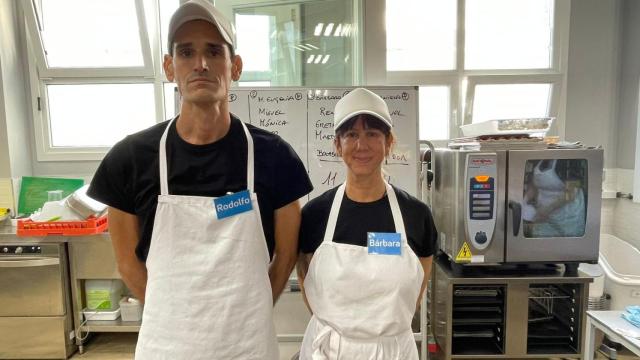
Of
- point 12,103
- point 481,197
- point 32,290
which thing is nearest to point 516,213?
point 481,197

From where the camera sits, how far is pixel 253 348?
106 centimetres

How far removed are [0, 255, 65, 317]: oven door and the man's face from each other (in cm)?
213

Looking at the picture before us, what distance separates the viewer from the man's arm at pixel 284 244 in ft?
3.83

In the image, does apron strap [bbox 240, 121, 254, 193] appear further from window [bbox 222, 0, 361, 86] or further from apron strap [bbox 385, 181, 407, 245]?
window [bbox 222, 0, 361, 86]

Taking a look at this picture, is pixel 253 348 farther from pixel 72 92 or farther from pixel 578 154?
pixel 72 92

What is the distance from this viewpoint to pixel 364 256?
3.80 ft

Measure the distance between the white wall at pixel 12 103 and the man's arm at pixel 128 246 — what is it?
94.9 inches

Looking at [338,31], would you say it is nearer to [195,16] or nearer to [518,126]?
[518,126]

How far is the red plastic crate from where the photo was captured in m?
2.48

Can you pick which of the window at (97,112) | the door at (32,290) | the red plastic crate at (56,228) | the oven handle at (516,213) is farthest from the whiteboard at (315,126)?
the door at (32,290)

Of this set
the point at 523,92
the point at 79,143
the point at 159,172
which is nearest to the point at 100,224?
the point at 79,143

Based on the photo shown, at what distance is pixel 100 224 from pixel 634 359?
11.7ft

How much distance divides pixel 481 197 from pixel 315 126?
36.3 inches

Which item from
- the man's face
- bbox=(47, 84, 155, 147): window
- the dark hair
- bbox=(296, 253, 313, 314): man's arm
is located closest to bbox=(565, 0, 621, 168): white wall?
the dark hair
